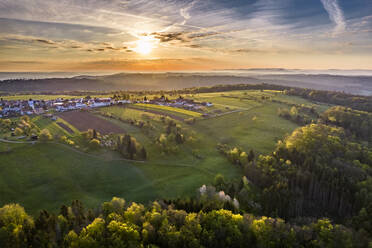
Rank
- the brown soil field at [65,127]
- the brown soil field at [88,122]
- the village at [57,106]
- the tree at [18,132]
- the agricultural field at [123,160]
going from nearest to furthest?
1. the agricultural field at [123,160]
2. the tree at [18,132]
3. the brown soil field at [65,127]
4. the brown soil field at [88,122]
5. the village at [57,106]

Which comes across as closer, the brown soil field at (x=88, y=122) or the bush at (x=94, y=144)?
the bush at (x=94, y=144)

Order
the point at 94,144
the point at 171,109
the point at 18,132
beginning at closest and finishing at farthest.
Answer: the point at 94,144
the point at 18,132
the point at 171,109

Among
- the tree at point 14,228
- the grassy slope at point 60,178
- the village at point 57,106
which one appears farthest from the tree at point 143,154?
the village at point 57,106

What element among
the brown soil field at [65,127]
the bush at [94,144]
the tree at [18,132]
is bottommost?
the bush at [94,144]

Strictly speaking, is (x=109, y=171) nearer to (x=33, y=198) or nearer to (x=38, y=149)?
(x=33, y=198)

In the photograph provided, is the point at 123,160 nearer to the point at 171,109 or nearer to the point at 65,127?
the point at 65,127

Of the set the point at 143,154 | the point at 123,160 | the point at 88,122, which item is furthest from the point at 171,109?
the point at 123,160

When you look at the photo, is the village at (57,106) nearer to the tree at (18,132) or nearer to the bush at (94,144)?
the tree at (18,132)

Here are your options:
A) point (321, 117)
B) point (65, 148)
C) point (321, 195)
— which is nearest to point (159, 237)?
point (321, 195)
